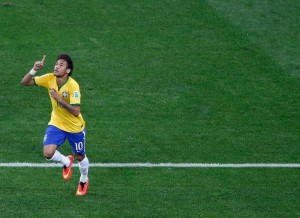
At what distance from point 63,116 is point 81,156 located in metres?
0.67

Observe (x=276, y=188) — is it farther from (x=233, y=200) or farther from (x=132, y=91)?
(x=132, y=91)

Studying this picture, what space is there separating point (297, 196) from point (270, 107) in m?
4.29

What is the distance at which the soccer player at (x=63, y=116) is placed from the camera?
13.8 meters

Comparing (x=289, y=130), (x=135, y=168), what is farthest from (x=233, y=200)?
(x=289, y=130)

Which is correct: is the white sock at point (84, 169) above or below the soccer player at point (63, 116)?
below

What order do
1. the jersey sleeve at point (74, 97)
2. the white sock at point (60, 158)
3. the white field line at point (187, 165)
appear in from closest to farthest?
1. the jersey sleeve at point (74, 97)
2. the white sock at point (60, 158)
3. the white field line at point (187, 165)

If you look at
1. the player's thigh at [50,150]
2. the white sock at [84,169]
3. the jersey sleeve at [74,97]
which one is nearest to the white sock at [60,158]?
the player's thigh at [50,150]

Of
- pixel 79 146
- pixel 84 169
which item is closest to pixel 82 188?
pixel 84 169

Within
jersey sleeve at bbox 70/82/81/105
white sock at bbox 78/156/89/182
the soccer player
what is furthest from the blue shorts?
jersey sleeve at bbox 70/82/81/105

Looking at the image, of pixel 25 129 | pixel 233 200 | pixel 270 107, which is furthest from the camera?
pixel 270 107

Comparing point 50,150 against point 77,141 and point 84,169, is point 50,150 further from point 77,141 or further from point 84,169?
point 84,169

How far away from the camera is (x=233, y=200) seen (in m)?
14.1

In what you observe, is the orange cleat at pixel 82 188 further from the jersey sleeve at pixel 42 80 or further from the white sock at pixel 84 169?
the jersey sleeve at pixel 42 80

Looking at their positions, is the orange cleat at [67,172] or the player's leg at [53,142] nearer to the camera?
the player's leg at [53,142]
